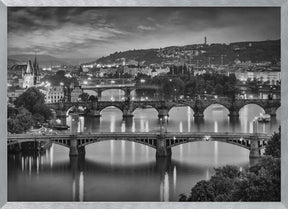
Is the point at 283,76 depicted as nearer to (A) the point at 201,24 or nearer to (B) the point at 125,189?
(A) the point at 201,24

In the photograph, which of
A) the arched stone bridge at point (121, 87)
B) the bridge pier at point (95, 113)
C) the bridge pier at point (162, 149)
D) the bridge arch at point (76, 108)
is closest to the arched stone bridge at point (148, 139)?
the bridge pier at point (162, 149)

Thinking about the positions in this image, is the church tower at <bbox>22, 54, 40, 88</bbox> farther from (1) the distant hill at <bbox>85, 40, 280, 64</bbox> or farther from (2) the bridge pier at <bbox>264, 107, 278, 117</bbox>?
(2) the bridge pier at <bbox>264, 107, 278, 117</bbox>

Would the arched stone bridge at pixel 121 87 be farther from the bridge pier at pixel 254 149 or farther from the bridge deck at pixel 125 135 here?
the bridge pier at pixel 254 149

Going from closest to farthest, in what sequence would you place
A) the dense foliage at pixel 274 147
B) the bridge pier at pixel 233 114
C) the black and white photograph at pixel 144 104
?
the dense foliage at pixel 274 147 → the black and white photograph at pixel 144 104 → the bridge pier at pixel 233 114

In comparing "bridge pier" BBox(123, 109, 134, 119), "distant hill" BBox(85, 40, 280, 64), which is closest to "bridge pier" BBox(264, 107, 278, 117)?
"distant hill" BBox(85, 40, 280, 64)

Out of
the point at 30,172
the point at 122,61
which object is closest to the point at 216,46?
the point at 122,61

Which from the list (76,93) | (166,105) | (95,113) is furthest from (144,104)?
(76,93)

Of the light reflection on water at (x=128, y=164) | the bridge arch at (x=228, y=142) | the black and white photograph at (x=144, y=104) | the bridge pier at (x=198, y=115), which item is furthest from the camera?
the bridge pier at (x=198, y=115)

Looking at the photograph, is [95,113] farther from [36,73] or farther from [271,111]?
[271,111]
